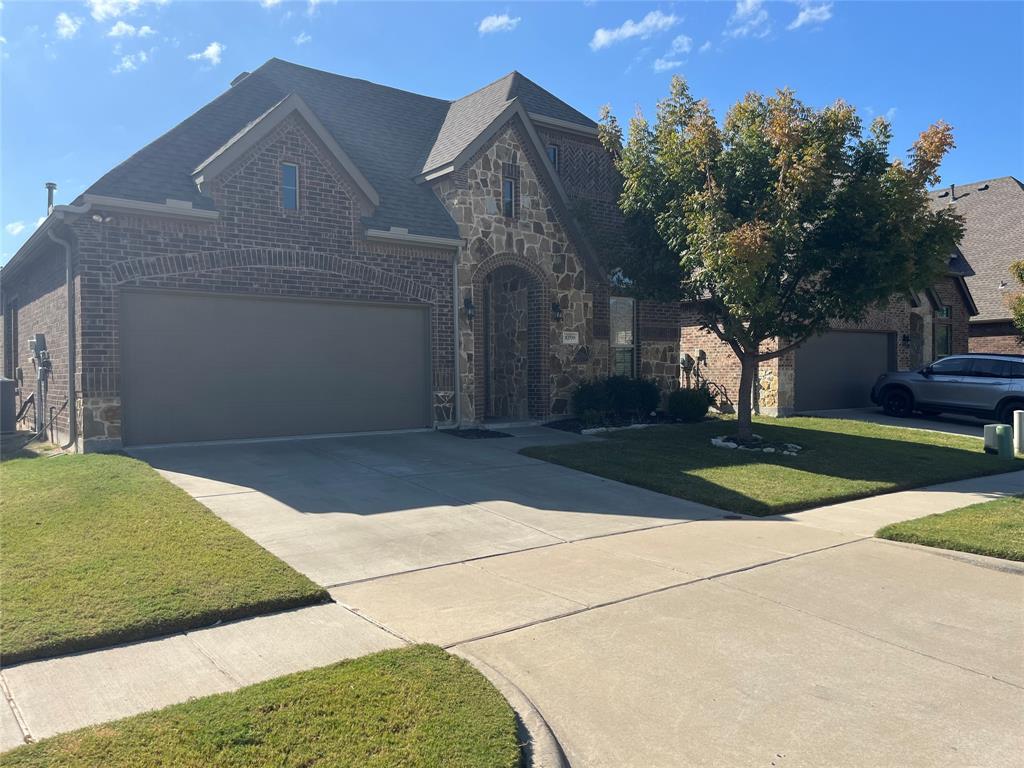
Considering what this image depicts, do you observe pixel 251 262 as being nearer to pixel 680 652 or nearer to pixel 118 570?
pixel 118 570

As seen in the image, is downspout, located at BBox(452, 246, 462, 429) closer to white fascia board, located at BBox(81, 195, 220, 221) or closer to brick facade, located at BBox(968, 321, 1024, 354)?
white fascia board, located at BBox(81, 195, 220, 221)

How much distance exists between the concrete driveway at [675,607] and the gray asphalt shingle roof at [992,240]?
69.6 feet

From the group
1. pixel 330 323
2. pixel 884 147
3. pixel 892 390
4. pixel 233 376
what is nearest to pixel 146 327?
pixel 233 376

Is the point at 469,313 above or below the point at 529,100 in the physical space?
below

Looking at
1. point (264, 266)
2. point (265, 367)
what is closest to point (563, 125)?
point (264, 266)

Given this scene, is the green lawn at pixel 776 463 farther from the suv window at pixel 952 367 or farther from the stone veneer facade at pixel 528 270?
the suv window at pixel 952 367

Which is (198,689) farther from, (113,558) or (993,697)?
(993,697)

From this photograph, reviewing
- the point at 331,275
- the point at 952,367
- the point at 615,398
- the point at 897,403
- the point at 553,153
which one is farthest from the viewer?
the point at 897,403

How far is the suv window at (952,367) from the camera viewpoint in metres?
19.6

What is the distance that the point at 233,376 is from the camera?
42.0 feet

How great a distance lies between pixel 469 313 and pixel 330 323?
3.05 meters

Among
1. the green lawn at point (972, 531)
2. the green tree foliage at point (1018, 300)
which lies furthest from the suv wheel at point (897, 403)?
the green lawn at point (972, 531)

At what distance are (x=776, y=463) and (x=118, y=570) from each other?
10.4 m

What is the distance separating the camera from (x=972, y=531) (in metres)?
8.09
